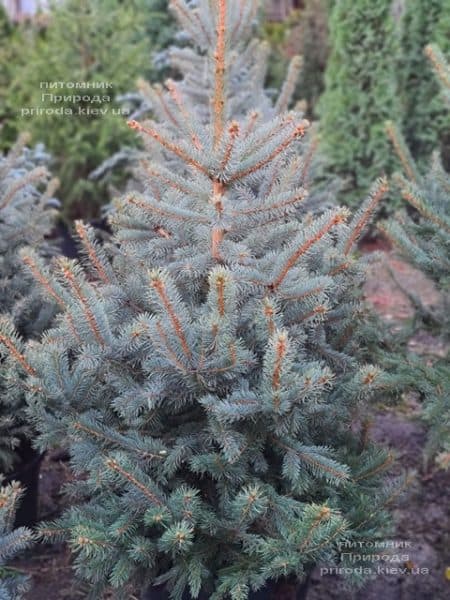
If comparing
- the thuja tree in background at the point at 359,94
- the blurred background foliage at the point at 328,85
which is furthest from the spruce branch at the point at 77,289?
the thuja tree in background at the point at 359,94

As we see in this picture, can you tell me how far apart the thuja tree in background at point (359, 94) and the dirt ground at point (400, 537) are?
9.52 ft

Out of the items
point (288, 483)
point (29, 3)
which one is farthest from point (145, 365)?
point (29, 3)

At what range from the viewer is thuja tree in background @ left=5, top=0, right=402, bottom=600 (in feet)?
5.73

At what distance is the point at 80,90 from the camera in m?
5.38

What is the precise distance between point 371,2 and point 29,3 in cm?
1130

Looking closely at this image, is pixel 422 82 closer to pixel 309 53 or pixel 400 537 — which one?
pixel 309 53

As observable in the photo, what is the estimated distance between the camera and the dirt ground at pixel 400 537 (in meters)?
2.60

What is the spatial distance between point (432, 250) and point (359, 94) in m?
3.89

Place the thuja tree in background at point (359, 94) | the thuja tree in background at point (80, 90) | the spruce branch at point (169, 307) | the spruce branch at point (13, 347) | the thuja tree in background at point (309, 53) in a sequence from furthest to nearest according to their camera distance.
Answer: the thuja tree in background at point (309, 53), the thuja tree in background at point (359, 94), the thuja tree in background at point (80, 90), the spruce branch at point (13, 347), the spruce branch at point (169, 307)

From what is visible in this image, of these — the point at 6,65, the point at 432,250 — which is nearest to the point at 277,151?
the point at 432,250

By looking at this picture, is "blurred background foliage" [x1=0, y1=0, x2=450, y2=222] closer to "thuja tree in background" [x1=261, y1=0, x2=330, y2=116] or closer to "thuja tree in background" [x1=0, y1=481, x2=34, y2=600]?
"thuja tree in background" [x1=261, y1=0, x2=330, y2=116]

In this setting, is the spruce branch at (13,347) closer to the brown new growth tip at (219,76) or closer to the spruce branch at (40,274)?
the spruce branch at (40,274)

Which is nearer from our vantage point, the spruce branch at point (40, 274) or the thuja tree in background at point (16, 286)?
the spruce branch at point (40, 274)

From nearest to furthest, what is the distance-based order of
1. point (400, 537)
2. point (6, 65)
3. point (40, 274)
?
1. point (40, 274)
2. point (400, 537)
3. point (6, 65)
